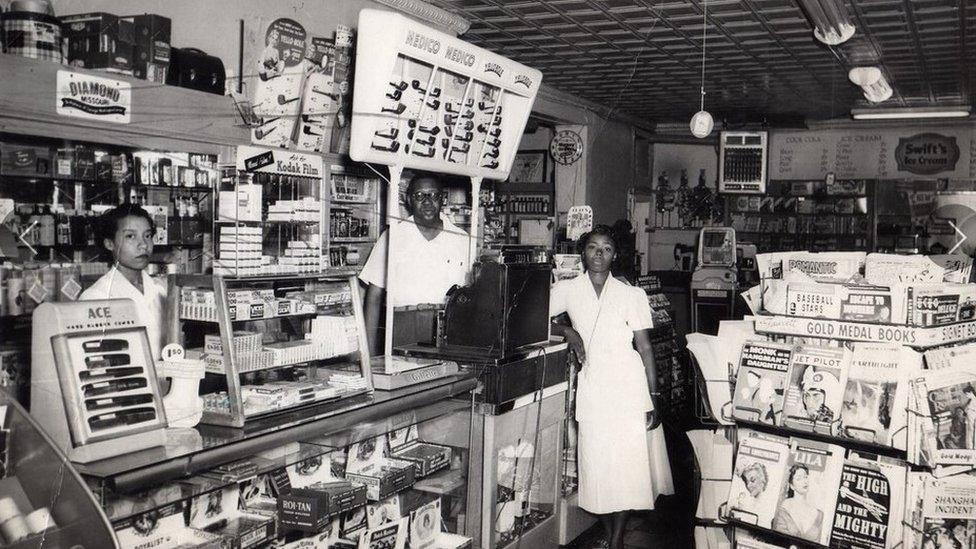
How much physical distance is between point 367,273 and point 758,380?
2084 mm

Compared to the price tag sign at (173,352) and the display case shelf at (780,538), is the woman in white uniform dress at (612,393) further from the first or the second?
the price tag sign at (173,352)

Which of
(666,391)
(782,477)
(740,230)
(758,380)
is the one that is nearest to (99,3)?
(758,380)

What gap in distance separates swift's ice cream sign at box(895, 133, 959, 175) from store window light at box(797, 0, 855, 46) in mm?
6391

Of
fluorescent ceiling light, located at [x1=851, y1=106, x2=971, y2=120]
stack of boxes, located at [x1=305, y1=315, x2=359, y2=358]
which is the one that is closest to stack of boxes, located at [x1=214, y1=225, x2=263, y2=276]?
stack of boxes, located at [x1=305, y1=315, x2=359, y2=358]

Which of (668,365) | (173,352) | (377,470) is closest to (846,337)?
(377,470)

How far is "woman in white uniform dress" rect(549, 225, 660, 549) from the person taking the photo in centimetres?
456

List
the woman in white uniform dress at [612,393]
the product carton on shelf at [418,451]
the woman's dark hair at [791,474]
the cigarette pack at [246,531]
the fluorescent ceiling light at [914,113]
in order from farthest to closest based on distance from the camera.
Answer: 1. the fluorescent ceiling light at [914,113]
2. the woman in white uniform dress at [612,393]
3. the product carton on shelf at [418,451]
4. the woman's dark hair at [791,474]
5. the cigarette pack at [246,531]

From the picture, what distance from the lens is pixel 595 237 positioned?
4.58 m

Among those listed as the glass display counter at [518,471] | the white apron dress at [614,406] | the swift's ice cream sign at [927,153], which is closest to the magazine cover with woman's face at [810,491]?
the white apron dress at [614,406]

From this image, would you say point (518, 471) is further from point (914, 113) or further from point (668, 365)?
point (914, 113)

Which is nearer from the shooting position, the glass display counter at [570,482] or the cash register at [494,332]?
the cash register at [494,332]

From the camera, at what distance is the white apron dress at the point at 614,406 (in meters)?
4.56

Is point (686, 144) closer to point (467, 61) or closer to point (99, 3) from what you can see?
point (467, 61)

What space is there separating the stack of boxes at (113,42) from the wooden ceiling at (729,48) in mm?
2664
